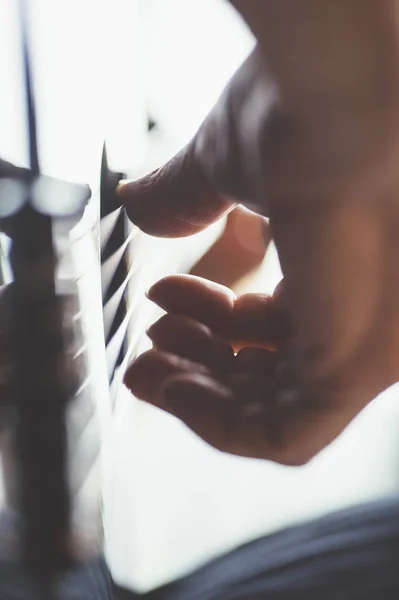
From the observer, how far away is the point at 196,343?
1.09ft

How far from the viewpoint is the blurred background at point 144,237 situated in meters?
0.31

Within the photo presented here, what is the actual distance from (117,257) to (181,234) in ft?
0.16

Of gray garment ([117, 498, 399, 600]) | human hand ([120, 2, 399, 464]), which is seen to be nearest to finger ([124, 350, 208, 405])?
human hand ([120, 2, 399, 464])

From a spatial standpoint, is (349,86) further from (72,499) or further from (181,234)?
(72,499)

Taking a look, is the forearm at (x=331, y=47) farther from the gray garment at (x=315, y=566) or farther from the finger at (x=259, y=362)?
the gray garment at (x=315, y=566)

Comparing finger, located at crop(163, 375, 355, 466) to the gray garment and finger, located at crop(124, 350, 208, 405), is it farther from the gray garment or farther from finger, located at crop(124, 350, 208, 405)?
the gray garment

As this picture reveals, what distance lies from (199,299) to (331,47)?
15 cm

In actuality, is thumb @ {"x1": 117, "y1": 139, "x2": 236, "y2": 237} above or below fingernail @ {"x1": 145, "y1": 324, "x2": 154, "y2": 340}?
above

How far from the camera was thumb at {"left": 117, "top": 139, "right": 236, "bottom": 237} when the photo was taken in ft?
1.04

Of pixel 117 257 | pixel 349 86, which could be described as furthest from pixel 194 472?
pixel 349 86

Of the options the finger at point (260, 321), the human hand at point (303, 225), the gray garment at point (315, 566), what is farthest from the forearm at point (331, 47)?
the gray garment at point (315, 566)

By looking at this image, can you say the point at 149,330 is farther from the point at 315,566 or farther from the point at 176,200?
the point at 315,566

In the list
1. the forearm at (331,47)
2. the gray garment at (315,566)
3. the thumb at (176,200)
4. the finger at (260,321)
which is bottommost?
the gray garment at (315,566)

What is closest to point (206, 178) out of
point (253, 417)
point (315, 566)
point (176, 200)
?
point (176, 200)
